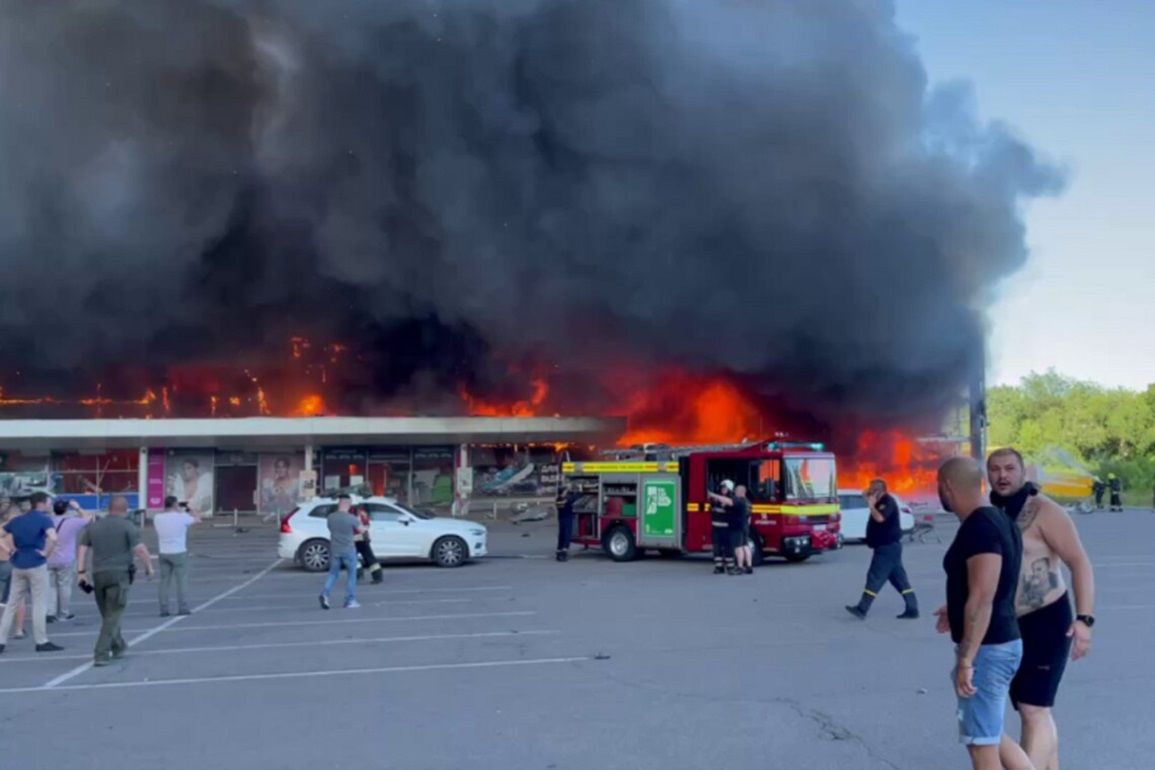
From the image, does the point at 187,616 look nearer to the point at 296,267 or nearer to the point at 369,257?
the point at 369,257

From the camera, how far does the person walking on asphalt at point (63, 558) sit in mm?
10844

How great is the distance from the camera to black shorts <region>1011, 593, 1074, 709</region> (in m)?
4.38

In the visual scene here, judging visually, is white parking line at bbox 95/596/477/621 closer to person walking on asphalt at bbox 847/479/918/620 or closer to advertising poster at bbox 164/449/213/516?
person walking on asphalt at bbox 847/479/918/620

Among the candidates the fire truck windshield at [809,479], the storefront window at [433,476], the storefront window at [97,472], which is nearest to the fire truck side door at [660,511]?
the fire truck windshield at [809,479]

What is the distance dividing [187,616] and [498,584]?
4.14 m

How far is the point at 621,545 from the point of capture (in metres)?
17.5

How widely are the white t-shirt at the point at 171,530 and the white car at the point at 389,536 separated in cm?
495

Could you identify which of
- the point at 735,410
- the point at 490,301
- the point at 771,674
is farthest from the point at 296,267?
the point at 771,674

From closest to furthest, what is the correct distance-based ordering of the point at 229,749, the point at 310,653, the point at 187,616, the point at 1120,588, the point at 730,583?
1. the point at 229,749
2. the point at 310,653
3. the point at 187,616
4. the point at 1120,588
5. the point at 730,583

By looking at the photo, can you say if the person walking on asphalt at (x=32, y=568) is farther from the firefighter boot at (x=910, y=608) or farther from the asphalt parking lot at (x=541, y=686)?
the firefighter boot at (x=910, y=608)

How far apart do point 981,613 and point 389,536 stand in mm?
13854

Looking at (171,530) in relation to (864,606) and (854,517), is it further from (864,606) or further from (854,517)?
(854,517)

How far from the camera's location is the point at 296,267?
3319 cm

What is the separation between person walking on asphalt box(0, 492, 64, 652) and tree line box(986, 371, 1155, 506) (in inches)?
1428
